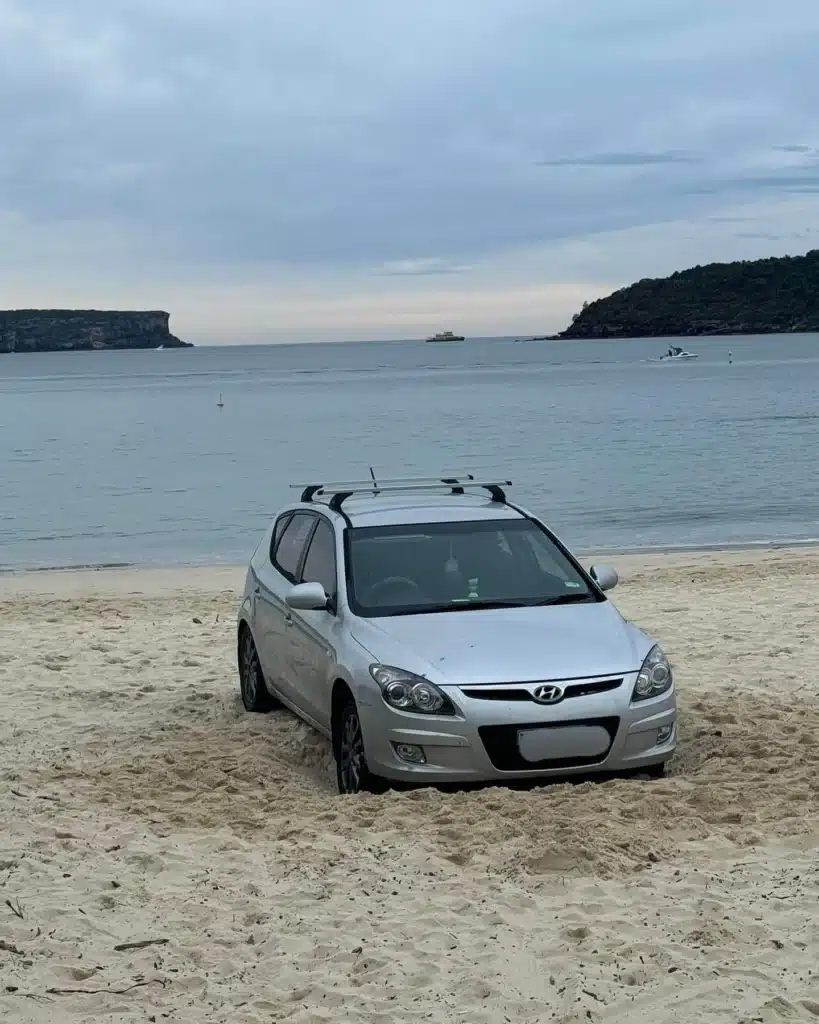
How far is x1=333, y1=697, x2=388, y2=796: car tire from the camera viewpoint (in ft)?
23.8

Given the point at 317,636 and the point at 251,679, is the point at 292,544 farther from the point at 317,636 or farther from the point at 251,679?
the point at 317,636

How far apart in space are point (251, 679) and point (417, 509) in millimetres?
1967

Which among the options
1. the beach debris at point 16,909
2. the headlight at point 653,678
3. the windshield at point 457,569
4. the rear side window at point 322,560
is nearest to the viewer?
the beach debris at point 16,909

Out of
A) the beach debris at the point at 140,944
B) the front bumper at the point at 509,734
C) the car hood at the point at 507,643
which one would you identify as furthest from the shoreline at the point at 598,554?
the beach debris at the point at 140,944

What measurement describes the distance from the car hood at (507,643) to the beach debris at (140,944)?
2.03m

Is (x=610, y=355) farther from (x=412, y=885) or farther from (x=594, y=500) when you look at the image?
(x=412, y=885)

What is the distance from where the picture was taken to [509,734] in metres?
6.85

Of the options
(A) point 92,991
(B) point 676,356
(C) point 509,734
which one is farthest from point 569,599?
(B) point 676,356

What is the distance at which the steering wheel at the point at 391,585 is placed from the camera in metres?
7.95

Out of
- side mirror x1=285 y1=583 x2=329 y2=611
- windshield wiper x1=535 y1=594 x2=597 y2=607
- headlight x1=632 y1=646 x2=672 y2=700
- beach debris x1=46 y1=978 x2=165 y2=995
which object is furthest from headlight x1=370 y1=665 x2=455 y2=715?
beach debris x1=46 y1=978 x2=165 y2=995

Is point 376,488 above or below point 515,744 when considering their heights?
above

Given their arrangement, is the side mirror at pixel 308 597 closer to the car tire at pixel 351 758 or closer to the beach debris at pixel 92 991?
the car tire at pixel 351 758

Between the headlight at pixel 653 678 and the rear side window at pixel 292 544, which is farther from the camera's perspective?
the rear side window at pixel 292 544

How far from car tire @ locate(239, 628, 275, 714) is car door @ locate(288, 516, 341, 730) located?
1.00 m
